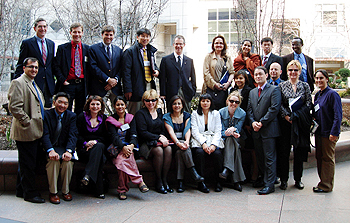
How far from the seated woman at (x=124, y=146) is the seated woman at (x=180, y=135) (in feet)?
1.99

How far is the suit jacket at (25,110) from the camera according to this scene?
455 cm

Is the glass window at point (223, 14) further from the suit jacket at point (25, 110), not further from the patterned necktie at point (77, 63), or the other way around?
the suit jacket at point (25, 110)

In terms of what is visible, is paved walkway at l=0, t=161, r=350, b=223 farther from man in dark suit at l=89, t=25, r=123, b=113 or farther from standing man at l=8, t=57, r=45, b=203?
man in dark suit at l=89, t=25, r=123, b=113

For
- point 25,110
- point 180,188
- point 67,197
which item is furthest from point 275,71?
point 25,110

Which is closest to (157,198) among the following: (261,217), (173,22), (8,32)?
(261,217)

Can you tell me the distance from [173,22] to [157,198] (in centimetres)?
2238

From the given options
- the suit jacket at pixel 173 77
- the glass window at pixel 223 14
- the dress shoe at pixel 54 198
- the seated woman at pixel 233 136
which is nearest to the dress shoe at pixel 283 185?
the seated woman at pixel 233 136

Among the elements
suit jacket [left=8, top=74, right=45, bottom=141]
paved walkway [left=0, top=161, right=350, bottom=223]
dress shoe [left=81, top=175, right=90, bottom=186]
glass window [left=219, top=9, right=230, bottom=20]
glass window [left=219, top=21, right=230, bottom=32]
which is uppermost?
glass window [left=219, top=9, right=230, bottom=20]

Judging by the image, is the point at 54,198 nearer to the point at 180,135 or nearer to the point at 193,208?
the point at 193,208

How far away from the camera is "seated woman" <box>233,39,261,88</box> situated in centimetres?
628

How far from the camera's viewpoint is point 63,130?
5004 mm

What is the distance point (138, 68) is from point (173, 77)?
706mm

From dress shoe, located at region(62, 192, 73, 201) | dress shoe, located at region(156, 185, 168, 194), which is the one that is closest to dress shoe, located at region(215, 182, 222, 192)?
dress shoe, located at region(156, 185, 168, 194)

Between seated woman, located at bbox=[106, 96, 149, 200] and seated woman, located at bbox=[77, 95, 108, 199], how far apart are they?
0.56 ft
